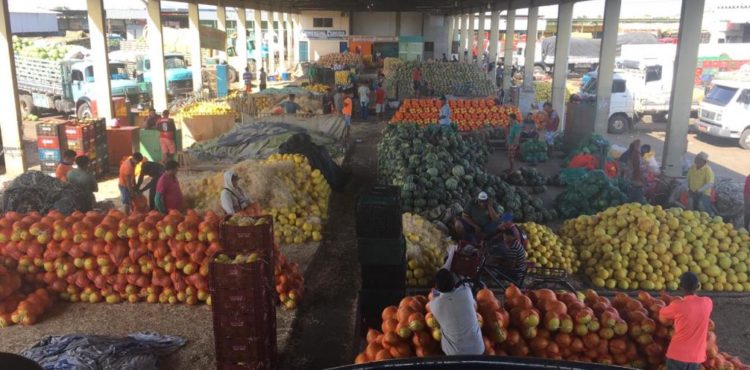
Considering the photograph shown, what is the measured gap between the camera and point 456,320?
173 inches

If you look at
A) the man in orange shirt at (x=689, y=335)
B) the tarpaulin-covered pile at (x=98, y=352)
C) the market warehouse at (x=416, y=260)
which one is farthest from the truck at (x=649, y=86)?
the tarpaulin-covered pile at (x=98, y=352)

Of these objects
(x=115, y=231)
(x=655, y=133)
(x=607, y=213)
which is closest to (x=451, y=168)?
(x=607, y=213)

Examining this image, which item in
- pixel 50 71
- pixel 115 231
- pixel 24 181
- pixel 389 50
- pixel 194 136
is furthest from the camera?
pixel 389 50

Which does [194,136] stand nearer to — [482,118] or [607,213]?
[482,118]

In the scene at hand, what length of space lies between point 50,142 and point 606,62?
14490mm

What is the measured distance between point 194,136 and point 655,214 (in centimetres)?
1384

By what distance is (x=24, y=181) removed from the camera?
29.9 feet

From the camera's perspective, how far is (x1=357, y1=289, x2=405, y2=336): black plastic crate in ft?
21.7

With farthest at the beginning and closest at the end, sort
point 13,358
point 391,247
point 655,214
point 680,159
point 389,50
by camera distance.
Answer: point 389,50
point 680,159
point 655,214
point 391,247
point 13,358

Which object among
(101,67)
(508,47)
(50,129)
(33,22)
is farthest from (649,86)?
(33,22)

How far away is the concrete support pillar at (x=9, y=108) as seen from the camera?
534 inches

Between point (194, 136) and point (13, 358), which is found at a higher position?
point (13, 358)

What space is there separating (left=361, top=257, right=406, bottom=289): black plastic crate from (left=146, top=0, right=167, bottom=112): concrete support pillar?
16897 mm

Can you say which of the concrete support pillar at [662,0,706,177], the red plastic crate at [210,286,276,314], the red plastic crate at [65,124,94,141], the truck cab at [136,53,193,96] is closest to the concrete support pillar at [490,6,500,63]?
the truck cab at [136,53,193,96]
